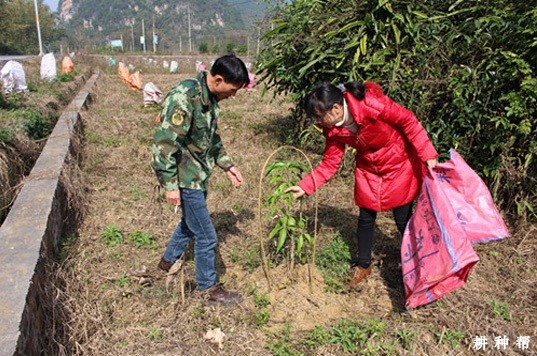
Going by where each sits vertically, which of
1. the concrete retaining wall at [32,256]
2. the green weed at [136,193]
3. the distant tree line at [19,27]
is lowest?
the green weed at [136,193]

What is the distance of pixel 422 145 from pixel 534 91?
4.06 ft

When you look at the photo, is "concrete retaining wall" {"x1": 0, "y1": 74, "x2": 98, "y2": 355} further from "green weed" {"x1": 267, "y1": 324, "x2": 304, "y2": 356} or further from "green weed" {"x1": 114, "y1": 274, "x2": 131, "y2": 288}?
"green weed" {"x1": 267, "y1": 324, "x2": 304, "y2": 356}

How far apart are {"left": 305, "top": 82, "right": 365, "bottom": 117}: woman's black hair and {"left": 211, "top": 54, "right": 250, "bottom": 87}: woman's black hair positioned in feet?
1.31

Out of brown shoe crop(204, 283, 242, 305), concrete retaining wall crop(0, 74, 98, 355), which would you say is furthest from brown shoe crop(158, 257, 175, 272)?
concrete retaining wall crop(0, 74, 98, 355)

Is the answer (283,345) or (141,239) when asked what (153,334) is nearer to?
(283,345)

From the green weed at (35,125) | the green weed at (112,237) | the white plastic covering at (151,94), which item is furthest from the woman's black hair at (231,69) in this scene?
the white plastic covering at (151,94)

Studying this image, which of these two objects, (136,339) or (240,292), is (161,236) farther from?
(136,339)

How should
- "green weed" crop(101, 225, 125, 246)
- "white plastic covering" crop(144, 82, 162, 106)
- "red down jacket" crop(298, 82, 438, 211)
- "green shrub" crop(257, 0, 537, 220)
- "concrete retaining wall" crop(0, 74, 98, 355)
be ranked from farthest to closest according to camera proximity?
"white plastic covering" crop(144, 82, 162, 106)
"green weed" crop(101, 225, 125, 246)
"green shrub" crop(257, 0, 537, 220)
"red down jacket" crop(298, 82, 438, 211)
"concrete retaining wall" crop(0, 74, 98, 355)

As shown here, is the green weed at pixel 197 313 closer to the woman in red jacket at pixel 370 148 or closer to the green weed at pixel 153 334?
the green weed at pixel 153 334

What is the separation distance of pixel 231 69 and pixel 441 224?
141 cm

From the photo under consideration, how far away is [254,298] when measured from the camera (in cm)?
286

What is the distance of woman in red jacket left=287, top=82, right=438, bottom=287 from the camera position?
97.7 inches

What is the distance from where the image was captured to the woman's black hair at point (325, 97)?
7.88 ft

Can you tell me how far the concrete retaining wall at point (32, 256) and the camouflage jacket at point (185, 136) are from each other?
34.5 inches
